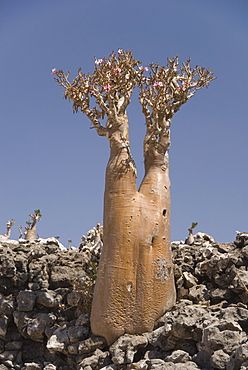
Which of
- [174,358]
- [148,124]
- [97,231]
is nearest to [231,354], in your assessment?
[174,358]

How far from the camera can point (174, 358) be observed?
5539 millimetres

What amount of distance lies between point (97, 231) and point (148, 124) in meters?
5.61

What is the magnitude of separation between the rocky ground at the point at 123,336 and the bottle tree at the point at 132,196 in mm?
362

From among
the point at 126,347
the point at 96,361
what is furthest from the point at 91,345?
the point at 126,347

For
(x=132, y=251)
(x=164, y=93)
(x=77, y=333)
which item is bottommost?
(x=77, y=333)

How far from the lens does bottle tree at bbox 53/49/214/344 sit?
6.64 meters

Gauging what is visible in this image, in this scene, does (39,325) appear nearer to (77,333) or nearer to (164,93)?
(77,333)

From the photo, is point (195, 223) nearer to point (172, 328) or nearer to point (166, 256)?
point (166, 256)

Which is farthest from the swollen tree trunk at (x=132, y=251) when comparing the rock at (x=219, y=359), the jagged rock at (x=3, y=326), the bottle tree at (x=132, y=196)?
the jagged rock at (x=3, y=326)

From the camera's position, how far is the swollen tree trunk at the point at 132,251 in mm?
6578

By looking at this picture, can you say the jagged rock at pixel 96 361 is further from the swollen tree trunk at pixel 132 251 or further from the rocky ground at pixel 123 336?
the swollen tree trunk at pixel 132 251

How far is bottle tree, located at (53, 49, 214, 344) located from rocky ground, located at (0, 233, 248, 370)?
0.36m

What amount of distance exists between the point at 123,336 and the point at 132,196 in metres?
2.23

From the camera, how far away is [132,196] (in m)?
7.16
